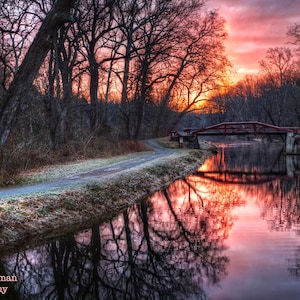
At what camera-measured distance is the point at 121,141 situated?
103 ft

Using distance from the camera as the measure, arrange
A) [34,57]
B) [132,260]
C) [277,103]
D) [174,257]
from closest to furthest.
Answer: [132,260] → [174,257] → [34,57] → [277,103]

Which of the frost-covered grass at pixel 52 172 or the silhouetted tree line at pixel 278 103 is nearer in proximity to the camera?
the frost-covered grass at pixel 52 172

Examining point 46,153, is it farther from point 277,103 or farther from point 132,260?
point 277,103

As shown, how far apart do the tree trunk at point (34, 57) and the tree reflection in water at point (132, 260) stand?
458 cm

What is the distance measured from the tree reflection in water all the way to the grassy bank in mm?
613

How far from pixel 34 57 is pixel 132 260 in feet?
22.4

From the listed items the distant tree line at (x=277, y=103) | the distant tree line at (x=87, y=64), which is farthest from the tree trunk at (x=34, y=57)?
the distant tree line at (x=277, y=103)

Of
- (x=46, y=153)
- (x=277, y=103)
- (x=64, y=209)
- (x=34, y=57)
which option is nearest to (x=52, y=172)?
(x=46, y=153)

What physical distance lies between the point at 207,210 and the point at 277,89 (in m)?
64.7

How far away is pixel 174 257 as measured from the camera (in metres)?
8.84

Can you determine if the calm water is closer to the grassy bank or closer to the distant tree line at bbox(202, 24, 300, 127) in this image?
the grassy bank

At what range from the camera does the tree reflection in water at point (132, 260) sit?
23.4ft

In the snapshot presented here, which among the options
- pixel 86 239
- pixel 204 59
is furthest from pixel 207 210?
pixel 204 59

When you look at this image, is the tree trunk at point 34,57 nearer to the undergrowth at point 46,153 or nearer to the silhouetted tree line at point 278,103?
the undergrowth at point 46,153
